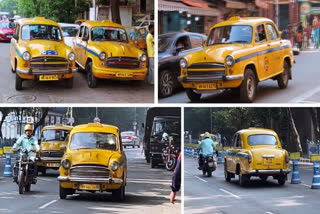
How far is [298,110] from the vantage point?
8.58 meters

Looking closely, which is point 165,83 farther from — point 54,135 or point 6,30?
point 6,30

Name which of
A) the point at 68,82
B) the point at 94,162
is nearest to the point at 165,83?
the point at 94,162

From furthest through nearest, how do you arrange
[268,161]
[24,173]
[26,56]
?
[26,56], [268,161], [24,173]

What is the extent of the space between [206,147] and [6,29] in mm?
4343

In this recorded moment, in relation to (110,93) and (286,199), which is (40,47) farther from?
(286,199)

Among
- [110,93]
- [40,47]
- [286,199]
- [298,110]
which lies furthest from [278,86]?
[40,47]

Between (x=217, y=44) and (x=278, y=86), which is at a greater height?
(x=217, y=44)

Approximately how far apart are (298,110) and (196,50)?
174 centimetres

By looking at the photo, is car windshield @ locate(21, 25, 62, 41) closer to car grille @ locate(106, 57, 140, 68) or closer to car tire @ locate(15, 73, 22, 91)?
car tire @ locate(15, 73, 22, 91)

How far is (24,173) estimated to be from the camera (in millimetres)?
8727

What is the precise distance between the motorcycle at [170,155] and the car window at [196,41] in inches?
60.2

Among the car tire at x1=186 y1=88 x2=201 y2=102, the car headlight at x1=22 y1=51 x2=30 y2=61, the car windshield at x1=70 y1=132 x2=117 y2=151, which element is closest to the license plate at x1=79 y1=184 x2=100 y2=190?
the car windshield at x1=70 y1=132 x2=117 y2=151

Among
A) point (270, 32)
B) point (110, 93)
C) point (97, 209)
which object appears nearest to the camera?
point (97, 209)

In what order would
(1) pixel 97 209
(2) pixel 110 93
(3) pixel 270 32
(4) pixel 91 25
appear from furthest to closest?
(4) pixel 91 25 < (2) pixel 110 93 < (3) pixel 270 32 < (1) pixel 97 209
